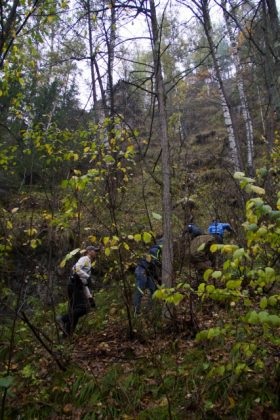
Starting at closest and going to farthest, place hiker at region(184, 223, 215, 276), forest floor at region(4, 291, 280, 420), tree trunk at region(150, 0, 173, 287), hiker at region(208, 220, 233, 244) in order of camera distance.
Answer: forest floor at region(4, 291, 280, 420) < tree trunk at region(150, 0, 173, 287) < hiker at region(184, 223, 215, 276) < hiker at region(208, 220, 233, 244)

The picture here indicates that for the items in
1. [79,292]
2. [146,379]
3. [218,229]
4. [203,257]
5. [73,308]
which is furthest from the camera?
[218,229]

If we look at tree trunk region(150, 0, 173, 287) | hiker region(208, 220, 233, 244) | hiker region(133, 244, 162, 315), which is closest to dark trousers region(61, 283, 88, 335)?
hiker region(133, 244, 162, 315)

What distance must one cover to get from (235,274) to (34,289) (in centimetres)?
700

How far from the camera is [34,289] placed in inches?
352

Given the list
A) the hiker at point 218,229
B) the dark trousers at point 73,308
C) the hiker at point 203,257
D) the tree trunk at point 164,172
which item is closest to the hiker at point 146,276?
the tree trunk at point 164,172

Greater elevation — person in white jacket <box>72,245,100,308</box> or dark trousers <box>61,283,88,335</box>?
person in white jacket <box>72,245,100,308</box>

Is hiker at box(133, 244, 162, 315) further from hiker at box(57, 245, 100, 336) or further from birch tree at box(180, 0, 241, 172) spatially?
birch tree at box(180, 0, 241, 172)

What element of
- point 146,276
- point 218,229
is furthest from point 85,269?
point 218,229

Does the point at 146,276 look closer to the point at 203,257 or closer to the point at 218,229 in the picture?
the point at 203,257

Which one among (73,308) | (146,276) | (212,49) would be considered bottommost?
(73,308)

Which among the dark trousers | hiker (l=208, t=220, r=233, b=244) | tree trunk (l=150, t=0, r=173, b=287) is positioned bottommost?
the dark trousers

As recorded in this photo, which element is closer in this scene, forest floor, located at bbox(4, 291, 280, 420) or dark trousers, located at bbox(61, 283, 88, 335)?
forest floor, located at bbox(4, 291, 280, 420)

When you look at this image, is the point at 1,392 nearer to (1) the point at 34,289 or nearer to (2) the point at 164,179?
(2) the point at 164,179

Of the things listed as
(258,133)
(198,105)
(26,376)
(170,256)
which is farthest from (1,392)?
(198,105)
